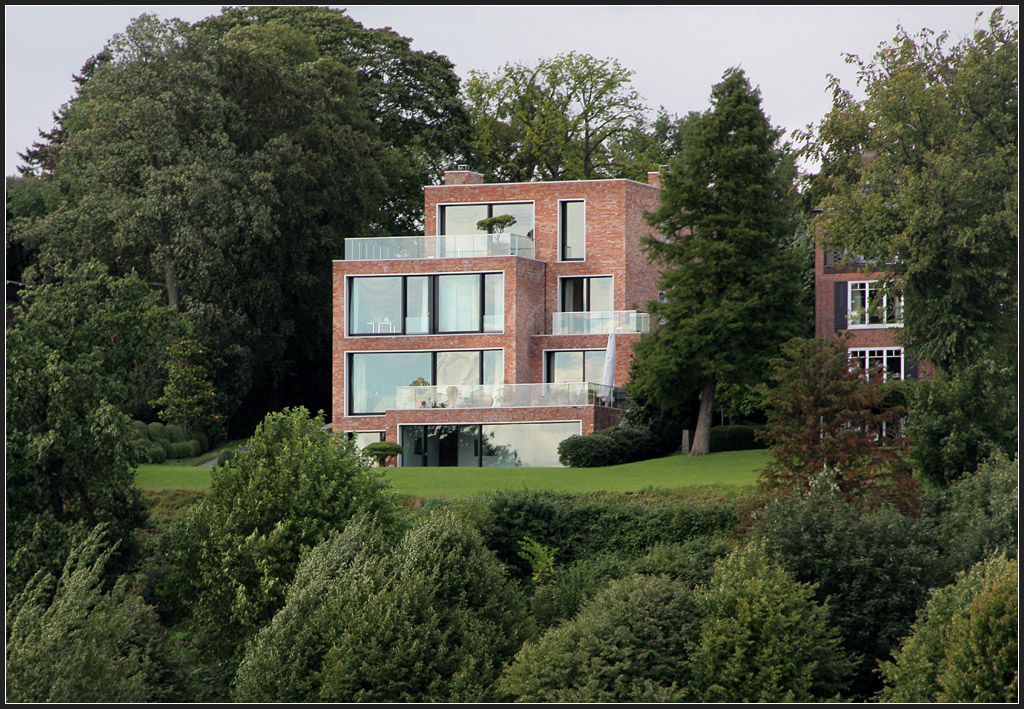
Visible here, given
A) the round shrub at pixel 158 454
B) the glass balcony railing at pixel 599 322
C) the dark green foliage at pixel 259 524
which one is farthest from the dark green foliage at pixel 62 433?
the glass balcony railing at pixel 599 322

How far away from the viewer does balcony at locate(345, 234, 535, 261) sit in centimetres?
4784

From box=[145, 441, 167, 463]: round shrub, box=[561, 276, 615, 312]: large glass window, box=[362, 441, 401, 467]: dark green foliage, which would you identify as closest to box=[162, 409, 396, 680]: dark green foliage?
box=[362, 441, 401, 467]: dark green foliage

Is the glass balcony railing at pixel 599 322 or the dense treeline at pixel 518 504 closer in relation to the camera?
the dense treeline at pixel 518 504

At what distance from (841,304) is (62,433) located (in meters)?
28.8

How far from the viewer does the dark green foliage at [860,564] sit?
85.5 ft

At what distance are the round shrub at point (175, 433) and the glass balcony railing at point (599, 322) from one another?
1279cm

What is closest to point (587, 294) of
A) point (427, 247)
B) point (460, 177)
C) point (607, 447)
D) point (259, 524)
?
point (427, 247)

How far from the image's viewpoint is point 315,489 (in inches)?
1176

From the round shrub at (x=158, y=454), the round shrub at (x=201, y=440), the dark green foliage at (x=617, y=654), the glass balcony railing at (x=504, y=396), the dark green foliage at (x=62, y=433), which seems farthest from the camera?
the round shrub at (x=201, y=440)

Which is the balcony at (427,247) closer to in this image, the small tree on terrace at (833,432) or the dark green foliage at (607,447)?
the dark green foliage at (607,447)

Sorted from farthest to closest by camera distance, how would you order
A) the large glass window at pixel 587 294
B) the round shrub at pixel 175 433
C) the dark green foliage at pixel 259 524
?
the large glass window at pixel 587 294 → the round shrub at pixel 175 433 → the dark green foliage at pixel 259 524

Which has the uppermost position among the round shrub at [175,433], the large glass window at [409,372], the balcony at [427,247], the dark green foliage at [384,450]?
the balcony at [427,247]

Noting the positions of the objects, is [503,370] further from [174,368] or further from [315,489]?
[315,489]

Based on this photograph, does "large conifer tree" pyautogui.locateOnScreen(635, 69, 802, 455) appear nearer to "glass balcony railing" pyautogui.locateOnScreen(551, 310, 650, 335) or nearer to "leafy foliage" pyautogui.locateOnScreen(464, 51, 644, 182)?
"glass balcony railing" pyautogui.locateOnScreen(551, 310, 650, 335)
